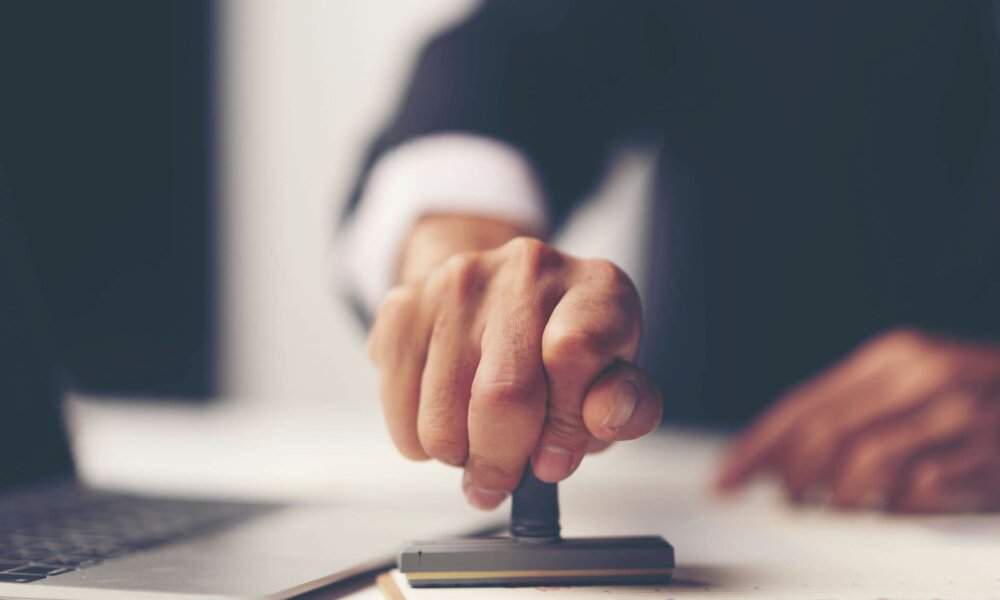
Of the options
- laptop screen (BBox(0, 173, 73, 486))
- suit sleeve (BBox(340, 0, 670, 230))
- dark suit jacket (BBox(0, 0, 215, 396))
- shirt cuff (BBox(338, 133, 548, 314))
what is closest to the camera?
laptop screen (BBox(0, 173, 73, 486))

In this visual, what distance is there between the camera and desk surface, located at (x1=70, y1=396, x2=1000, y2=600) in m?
0.42

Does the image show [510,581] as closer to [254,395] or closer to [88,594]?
[88,594]

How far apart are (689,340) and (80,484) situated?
2.91ft

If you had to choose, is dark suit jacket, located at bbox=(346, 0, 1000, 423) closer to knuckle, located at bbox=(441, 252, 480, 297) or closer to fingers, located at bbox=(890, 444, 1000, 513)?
fingers, located at bbox=(890, 444, 1000, 513)

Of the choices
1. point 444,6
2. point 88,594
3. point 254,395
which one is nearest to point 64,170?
point 254,395

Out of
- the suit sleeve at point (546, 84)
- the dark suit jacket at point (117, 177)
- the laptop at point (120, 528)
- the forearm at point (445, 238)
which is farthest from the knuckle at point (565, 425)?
the dark suit jacket at point (117, 177)

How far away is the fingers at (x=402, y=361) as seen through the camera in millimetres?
436

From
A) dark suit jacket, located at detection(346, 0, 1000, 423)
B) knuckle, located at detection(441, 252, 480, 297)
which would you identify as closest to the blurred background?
dark suit jacket, located at detection(346, 0, 1000, 423)

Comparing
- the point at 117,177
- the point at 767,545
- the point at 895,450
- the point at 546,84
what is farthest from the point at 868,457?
the point at 117,177

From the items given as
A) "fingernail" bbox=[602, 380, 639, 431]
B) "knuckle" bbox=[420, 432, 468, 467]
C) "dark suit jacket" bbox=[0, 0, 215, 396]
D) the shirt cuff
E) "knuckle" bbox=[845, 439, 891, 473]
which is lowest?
"knuckle" bbox=[420, 432, 468, 467]

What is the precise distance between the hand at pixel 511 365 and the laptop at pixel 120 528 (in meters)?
0.09

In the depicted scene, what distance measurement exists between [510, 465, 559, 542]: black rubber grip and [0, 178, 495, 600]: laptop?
0.08 metres

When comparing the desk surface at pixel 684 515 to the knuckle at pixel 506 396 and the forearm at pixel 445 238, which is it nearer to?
the knuckle at pixel 506 396

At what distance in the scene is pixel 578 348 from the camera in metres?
0.38
